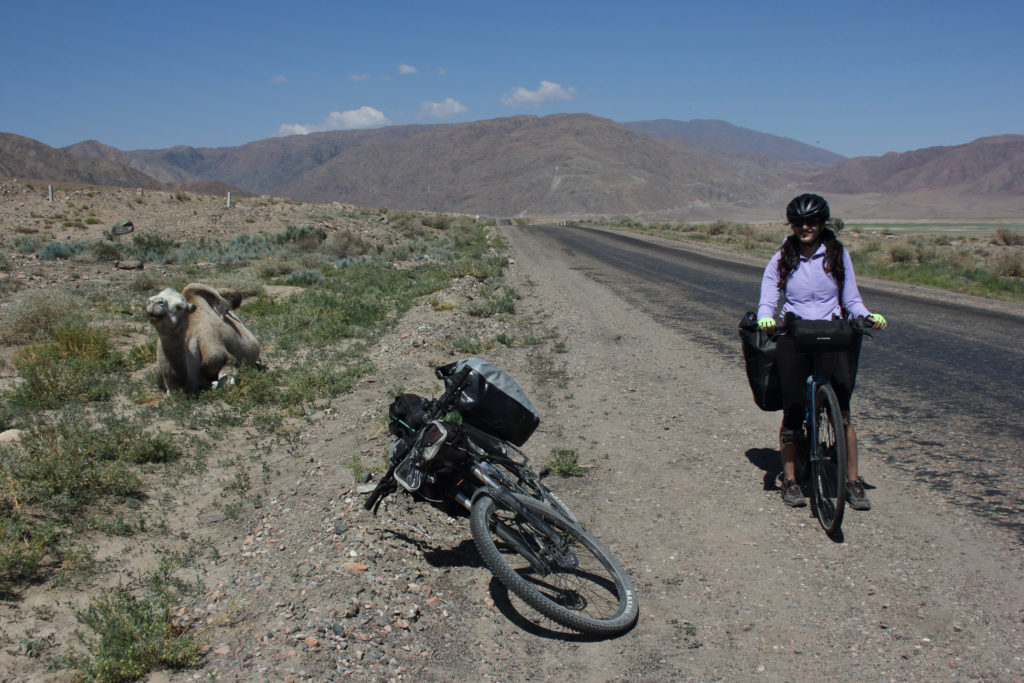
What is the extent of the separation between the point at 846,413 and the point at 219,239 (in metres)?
27.2

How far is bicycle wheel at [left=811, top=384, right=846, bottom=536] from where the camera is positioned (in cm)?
396

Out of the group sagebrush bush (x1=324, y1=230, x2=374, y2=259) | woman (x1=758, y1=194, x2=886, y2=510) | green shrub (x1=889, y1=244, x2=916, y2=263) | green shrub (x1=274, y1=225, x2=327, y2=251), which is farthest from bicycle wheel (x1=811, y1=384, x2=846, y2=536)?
green shrub (x1=889, y1=244, x2=916, y2=263)

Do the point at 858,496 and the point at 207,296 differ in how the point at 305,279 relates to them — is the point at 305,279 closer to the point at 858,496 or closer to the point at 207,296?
the point at 207,296

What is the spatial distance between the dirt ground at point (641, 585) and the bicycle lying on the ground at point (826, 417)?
0.18 meters

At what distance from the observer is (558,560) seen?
3580 mm

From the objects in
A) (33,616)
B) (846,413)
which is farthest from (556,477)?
(33,616)

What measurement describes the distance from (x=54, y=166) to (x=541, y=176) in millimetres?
91202

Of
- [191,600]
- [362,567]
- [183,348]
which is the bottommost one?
[191,600]

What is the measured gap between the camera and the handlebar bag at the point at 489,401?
12.2 ft

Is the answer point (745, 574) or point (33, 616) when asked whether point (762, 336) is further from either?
point (33, 616)

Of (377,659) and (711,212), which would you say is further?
(711,212)

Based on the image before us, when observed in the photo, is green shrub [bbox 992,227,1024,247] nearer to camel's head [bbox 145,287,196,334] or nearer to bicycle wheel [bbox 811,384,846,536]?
bicycle wheel [bbox 811,384,846,536]

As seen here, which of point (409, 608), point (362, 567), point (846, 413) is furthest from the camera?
point (846, 413)

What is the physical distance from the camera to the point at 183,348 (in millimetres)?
7598
